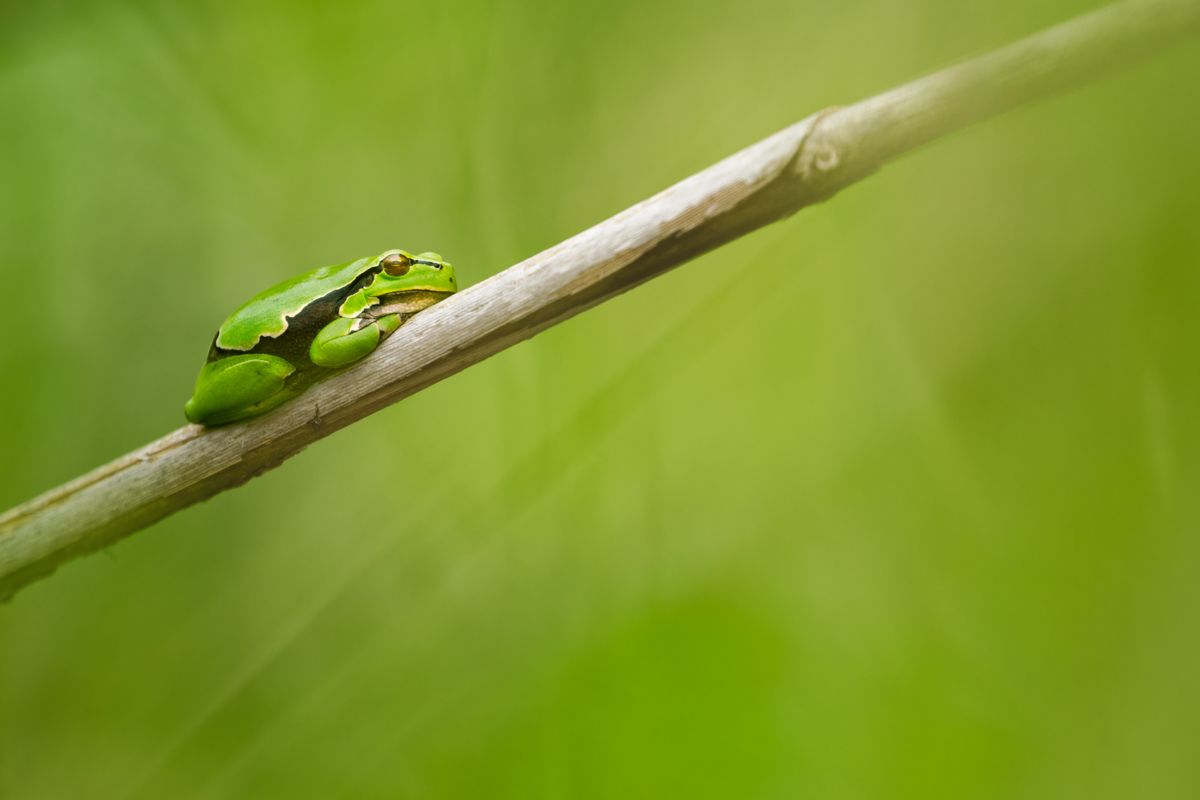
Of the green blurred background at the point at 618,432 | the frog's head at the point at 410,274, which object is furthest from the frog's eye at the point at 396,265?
the green blurred background at the point at 618,432

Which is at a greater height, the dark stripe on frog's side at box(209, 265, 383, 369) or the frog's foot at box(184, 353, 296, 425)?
the dark stripe on frog's side at box(209, 265, 383, 369)

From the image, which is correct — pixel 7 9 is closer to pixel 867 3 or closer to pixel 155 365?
pixel 155 365

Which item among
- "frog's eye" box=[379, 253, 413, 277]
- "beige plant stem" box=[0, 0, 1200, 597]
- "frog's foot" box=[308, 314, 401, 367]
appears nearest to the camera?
"beige plant stem" box=[0, 0, 1200, 597]

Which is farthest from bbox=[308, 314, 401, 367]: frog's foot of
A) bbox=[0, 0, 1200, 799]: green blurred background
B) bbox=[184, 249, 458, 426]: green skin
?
bbox=[0, 0, 1200, 799]: green blurred background

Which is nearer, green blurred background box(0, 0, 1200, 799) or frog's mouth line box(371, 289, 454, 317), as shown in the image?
green blurred background box(0, 0, 1200, 799)

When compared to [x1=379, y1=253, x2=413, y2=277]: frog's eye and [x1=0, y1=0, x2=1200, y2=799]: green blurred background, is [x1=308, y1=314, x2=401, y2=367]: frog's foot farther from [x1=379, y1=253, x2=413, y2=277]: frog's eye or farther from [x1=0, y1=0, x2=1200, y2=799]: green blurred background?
[x1=0, y1=0, x2=1200, y2=799]: green blurred background

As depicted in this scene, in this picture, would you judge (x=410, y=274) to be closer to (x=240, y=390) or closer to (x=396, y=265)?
(x=396, y=265)

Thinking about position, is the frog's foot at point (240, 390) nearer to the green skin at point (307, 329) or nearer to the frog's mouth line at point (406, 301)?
the green skin at point (307, 329)

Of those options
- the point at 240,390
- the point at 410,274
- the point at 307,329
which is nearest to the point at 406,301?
the point at 410,274
